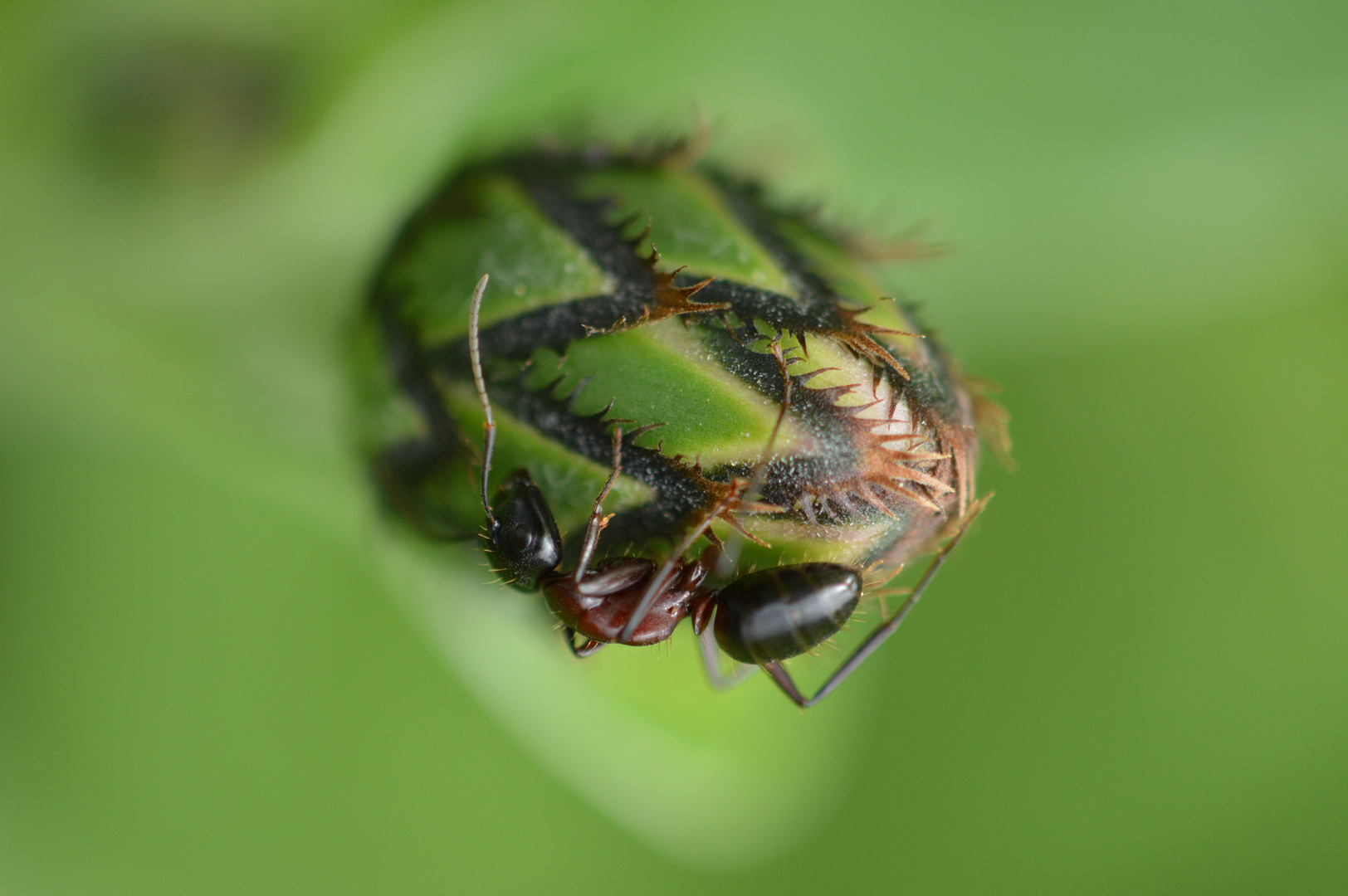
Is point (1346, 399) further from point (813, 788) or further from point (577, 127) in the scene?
point (577, 127)

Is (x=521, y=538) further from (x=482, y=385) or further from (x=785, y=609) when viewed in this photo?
(x=785, y=609)

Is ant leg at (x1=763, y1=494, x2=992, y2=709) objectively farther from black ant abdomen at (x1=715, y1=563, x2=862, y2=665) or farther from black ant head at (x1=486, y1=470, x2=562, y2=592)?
black ant head at (x1=486, y1=470, x2=562, y2=592)

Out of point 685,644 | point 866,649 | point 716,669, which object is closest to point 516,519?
point 866,649

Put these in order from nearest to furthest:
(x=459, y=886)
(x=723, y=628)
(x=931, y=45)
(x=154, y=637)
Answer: (x=723, y=628)
(x=931, y=45)
(x=154, y=637)
(x=459, y=886)

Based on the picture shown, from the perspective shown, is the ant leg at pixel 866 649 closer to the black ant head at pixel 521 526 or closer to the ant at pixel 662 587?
the ant at pixel 662 587

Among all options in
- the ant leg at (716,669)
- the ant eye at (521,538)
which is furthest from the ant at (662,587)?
the ant leg at (716,669)

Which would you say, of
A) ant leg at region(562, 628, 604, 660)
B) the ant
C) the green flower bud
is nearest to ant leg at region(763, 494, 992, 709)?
the ant

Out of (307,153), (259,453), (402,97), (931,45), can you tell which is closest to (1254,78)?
(931,45)
